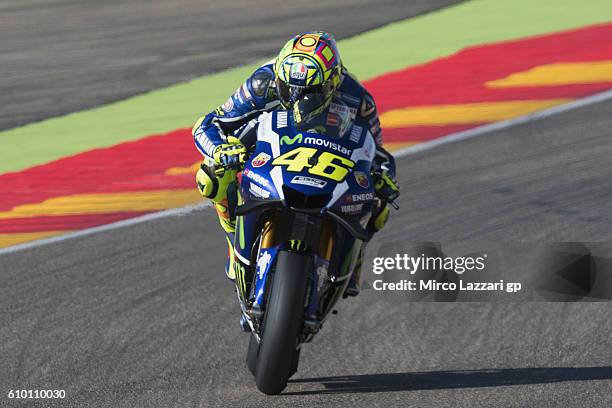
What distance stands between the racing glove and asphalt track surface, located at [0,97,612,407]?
116 centimetres

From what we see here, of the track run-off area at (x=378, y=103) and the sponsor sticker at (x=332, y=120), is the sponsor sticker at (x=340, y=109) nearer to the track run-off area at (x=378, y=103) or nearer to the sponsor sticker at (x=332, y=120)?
the sponsor sticker at (x=332, y=120)

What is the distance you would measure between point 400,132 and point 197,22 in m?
5.81

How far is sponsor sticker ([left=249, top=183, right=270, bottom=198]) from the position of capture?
6527mm

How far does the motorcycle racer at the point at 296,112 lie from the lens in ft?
22.1

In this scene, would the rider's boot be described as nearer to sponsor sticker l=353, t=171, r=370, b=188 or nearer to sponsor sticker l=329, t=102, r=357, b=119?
sponsor sticker l=329, t=102, r=357, b=119

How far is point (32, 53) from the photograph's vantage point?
54.6 feet

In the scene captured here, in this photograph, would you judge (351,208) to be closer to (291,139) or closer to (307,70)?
(291,139)

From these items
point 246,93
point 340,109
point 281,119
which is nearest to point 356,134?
point 340,109

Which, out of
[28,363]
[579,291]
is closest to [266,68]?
[28,363]

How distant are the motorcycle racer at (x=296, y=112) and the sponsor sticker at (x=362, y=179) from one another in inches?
9.1

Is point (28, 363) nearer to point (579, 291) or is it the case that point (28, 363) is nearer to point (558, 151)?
point (579, 291)

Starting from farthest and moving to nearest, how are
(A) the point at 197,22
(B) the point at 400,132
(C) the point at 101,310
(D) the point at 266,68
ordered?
(A) the point at 197,22
(B) the point at 400,132
(C) the point at 101,310
(D) the point at 266,68

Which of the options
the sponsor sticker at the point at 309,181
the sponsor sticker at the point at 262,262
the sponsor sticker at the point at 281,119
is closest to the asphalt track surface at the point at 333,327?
the sponsor sticker at the point at 262,262

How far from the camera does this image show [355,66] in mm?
15125
